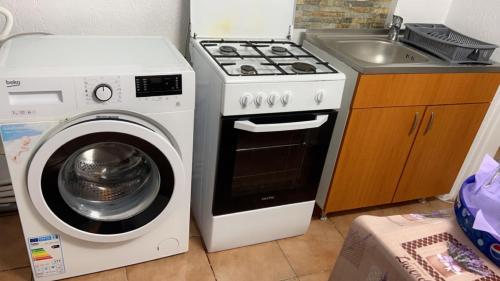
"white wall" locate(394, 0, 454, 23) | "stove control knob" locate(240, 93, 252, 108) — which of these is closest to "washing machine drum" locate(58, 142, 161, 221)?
"stove control knob" locate(240, 93, 252, 108)

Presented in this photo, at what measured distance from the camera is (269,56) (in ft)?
5.67

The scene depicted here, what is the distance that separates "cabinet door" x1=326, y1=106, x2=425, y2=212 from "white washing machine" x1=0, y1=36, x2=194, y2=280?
0.77 m

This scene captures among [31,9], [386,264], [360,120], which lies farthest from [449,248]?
[31,9]

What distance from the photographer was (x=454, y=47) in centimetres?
184

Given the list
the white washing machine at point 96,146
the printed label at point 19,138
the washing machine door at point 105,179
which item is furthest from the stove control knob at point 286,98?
the printed label at point 19,138

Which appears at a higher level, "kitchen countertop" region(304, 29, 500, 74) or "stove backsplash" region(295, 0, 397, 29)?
"stove backsplash" region(295, 0, 397, 29)

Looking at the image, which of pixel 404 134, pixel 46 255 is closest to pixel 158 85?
pixel 46 255

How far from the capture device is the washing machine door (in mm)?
1288

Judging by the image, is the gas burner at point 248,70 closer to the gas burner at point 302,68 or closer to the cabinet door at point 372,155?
the gas burner at point 302,68

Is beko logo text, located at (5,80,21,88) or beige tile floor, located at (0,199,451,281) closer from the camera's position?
beko logo text, located at (5,80,21,88)

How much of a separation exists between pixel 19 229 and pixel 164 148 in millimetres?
961

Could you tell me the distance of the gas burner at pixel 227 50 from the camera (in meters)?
1.70

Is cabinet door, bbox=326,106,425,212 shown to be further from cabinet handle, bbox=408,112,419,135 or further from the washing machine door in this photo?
the washing machine door

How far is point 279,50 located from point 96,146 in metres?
0.92
